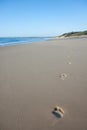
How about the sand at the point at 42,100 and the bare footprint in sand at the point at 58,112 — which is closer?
the sand at the point at 42,100

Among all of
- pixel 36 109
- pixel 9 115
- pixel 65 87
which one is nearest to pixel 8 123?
pixel 9 115

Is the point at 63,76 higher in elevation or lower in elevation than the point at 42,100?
higher

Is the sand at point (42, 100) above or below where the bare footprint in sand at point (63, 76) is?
below

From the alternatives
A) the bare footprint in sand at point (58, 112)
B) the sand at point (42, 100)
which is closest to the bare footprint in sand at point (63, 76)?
the sand at point (42, 100)

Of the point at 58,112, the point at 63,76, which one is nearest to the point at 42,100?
the point at 58,112

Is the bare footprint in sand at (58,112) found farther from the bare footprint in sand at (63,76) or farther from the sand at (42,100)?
the bare footprint in sand at (63,76)

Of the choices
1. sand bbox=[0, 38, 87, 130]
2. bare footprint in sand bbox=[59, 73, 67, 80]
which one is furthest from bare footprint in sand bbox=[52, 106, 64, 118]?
bare footprint in sand bbox=[59, 73, 67, 80]

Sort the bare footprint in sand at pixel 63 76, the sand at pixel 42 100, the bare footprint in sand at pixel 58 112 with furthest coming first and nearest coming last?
the bare footprint in sand at pixel 63 76 → the bare footprint in sand at pixel 58 112 → the sand at pixel 42 100

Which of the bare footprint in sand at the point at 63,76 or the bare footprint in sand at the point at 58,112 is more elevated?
the bare footprint in sand at the point at 63,76

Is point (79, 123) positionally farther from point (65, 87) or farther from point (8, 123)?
point (65, 87)

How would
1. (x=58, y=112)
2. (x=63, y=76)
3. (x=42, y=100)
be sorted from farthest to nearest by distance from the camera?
1. (x=63, y=76)
2. (x=42, y=100)
3. (x=58, y=112)

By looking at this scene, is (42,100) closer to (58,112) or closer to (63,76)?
(58,112)

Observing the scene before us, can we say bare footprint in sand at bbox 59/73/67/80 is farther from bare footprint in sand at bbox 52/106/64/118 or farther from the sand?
bare footprint in sand at bbox 52/106/64/118

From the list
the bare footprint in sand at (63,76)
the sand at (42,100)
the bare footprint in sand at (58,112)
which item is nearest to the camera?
the sand at (42,100)
